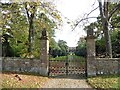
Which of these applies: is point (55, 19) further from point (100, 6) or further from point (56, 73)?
point (56, 73)

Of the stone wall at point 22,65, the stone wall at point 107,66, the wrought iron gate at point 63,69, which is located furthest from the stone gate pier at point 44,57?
the stone wall at point 107,66

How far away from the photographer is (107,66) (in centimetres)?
1702

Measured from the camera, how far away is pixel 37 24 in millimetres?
24781

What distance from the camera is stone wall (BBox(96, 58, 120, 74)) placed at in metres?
16.9

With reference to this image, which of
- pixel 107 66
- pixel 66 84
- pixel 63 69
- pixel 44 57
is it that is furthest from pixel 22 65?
pixel 107 66

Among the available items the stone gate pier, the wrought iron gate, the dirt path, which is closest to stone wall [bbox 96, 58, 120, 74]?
the wrought iron gate

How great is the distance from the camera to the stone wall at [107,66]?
55.5 feet

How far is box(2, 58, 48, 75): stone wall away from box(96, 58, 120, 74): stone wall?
157 inches

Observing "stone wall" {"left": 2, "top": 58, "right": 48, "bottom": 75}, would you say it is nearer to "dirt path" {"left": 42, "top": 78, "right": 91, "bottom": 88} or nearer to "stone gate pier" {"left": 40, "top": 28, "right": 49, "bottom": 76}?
"stone gate pier" {"left": 40, "top": 28, "right": 49, "bottom": 76}

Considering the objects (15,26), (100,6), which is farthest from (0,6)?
(100,6)

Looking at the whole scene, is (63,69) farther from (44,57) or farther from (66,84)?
(66,84)

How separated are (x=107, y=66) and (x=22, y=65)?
6.00m

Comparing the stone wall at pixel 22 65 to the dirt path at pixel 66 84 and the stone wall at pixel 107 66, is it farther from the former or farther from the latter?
the stone wall at pixel 107 66

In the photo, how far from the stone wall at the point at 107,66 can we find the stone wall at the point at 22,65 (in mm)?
3984
